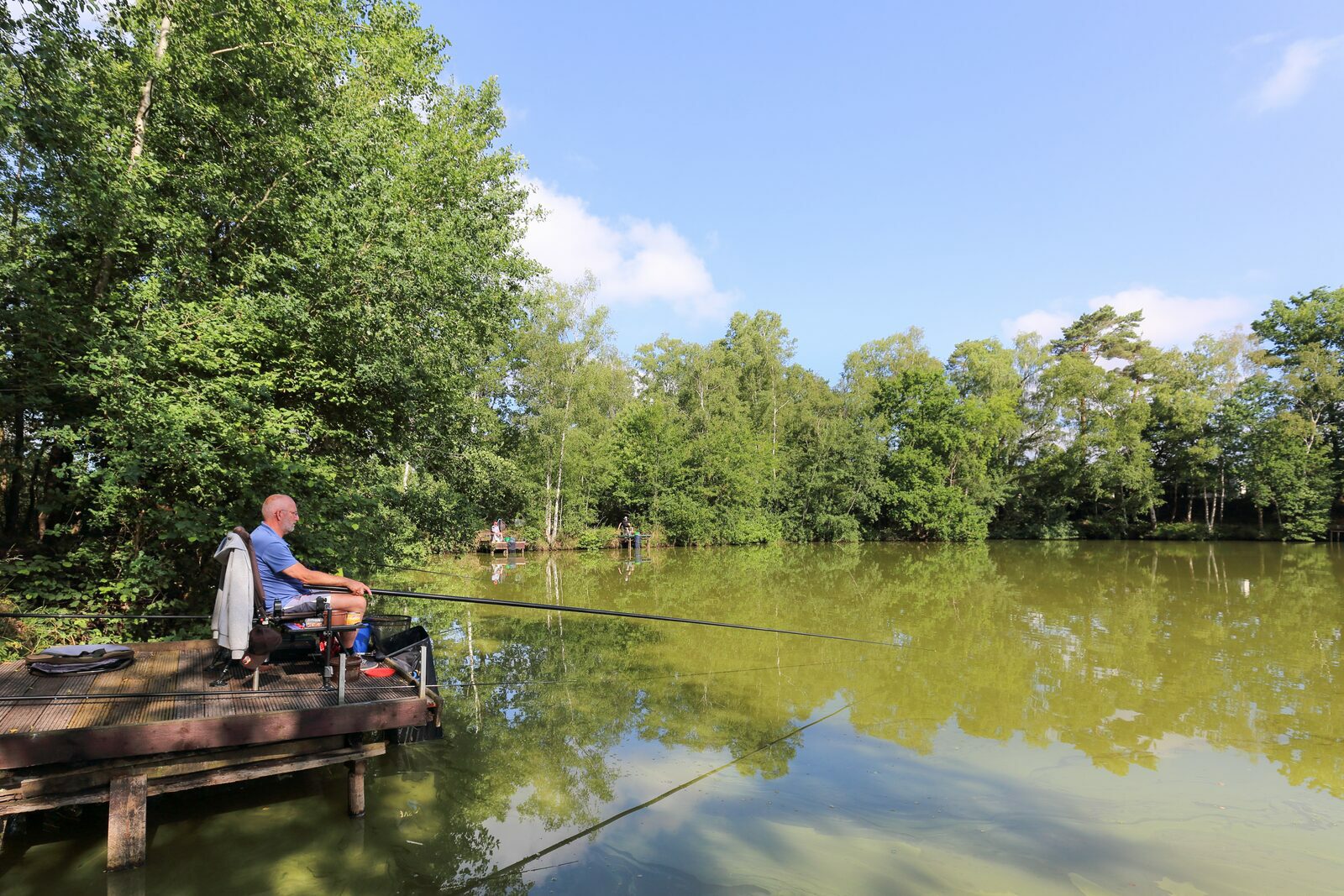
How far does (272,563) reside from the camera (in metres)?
4.38

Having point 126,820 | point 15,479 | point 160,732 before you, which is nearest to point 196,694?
point 160,732

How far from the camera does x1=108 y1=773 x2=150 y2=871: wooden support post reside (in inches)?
143

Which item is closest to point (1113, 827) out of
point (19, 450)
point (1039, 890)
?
point (1039, 890)

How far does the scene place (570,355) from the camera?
91.4 feet

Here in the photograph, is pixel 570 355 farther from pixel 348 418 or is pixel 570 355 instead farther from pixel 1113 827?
pixel 1113 827

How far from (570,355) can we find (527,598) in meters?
15.3

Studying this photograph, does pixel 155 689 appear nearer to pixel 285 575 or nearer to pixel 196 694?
pixel 196 694

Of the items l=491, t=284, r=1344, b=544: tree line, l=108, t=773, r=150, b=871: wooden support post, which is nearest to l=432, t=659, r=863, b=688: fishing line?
l=108, t=773, r=150, b=871: wooden support post

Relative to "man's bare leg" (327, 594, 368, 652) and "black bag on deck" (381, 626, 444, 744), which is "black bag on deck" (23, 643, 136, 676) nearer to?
"man's bare leg" (327, 594, 368, 652)

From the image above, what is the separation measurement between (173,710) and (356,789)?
4.01 feet

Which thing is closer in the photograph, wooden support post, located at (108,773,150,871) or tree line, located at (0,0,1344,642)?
wooden support post, located at (108,773,150,871)

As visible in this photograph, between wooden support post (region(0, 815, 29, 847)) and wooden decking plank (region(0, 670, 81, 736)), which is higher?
wooden decking plank (region(0, 670, 81, 736))

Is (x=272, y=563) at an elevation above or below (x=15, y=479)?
below

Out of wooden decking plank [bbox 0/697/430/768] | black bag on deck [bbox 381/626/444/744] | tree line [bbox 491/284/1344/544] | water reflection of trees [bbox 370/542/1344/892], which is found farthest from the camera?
tree line [bbox 491/284/1344/544]
